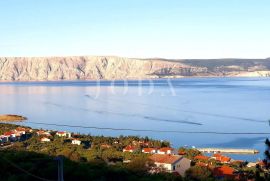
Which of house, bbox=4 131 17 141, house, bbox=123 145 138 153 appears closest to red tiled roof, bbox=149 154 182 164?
house, bbox=123 145 138 153

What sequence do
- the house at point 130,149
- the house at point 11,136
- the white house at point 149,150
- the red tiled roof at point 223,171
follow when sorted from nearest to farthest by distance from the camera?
the red tiled roof at point 223,171
the house at point 130,149
the white house at point 149,150
the house at point 11,136

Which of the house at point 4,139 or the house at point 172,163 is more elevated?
the house at point 172,163

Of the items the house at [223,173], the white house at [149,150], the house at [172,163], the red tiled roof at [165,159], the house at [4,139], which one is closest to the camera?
the house at [223,173]

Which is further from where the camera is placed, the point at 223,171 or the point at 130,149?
the point at 130,149

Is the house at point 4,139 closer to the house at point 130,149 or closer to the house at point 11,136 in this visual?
the house at point 11,136

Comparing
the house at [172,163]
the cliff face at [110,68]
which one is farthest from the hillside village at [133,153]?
the cliff face at [110,68]

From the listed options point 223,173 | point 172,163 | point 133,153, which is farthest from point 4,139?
point 223,173

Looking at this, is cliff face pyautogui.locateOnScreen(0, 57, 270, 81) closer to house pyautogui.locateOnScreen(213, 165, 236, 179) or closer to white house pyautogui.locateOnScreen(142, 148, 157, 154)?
white house pyautogui.locateOnScreen(142, 148, 157, 154)

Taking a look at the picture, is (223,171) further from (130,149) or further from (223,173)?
(130,149)
